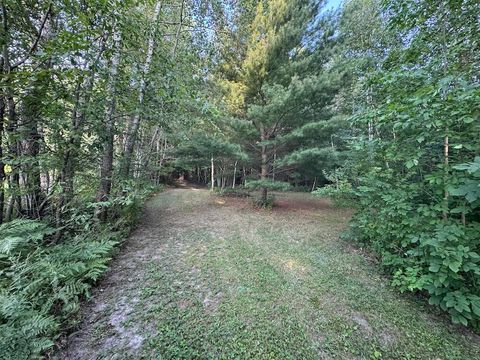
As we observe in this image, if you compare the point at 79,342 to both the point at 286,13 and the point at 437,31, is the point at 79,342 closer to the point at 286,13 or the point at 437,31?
the point at 437,31

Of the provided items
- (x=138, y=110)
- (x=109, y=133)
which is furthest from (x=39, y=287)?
(x=138, y=110)

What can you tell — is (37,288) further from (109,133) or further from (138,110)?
(138,110)

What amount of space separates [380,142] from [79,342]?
333 cm

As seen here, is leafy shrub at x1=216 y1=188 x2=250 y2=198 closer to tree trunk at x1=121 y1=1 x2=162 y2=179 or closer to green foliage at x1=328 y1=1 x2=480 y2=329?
tree trunk at x1=121 y1=1 x2=162 y2=179

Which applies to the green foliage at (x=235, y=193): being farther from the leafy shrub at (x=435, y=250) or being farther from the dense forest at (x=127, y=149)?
the leafy shrub at (x=435, y=250)

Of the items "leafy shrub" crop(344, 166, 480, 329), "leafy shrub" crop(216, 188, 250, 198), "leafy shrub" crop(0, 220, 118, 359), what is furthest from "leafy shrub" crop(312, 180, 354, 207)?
"leafy shrub" crop(216, 188, 250, 198)

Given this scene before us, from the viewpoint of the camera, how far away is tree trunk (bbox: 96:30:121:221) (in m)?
2.44

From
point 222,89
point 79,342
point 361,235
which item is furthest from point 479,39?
point 222,89

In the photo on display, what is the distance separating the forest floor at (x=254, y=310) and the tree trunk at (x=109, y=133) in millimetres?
950

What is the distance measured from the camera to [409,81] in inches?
80.7

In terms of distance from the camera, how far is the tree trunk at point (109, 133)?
2.44m

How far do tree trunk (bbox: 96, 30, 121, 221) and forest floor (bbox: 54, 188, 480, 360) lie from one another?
950 millimetres

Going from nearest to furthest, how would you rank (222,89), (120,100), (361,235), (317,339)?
(317,339) < (120,100) < (361,235) < (222,89)

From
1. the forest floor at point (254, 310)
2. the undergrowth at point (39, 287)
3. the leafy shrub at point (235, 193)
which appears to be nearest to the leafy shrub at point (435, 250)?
the forest floor at point (254, 310)
